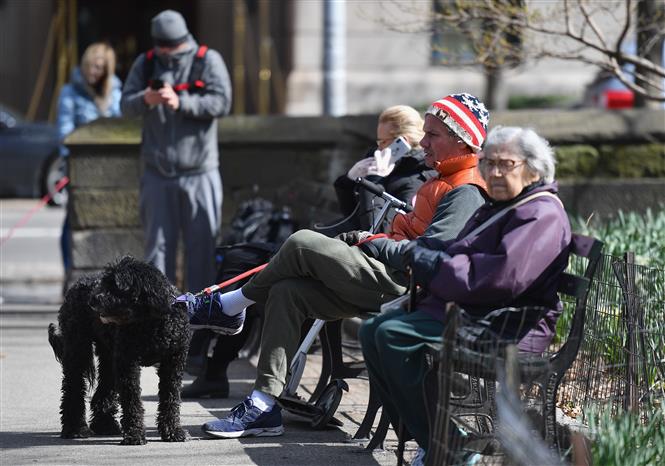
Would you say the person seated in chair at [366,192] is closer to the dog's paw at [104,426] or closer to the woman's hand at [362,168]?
the woman's hand at [362,168]

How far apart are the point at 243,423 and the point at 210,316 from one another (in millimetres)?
538

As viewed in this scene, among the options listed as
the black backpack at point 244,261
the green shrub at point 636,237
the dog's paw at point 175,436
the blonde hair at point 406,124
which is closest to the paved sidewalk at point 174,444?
the dog's paw at point 175,436

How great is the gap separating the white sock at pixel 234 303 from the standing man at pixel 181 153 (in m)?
2.69

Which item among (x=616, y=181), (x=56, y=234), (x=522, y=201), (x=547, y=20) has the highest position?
(x=547, y=20)

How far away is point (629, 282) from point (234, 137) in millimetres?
5461

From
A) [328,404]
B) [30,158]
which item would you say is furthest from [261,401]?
[30,158]

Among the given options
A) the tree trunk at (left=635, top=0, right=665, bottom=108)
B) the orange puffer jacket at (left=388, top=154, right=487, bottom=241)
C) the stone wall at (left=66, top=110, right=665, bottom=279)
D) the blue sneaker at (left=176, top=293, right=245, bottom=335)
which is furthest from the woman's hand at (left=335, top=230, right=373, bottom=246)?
the stone wall at (left=66, top=110, right=665, bottom=279)

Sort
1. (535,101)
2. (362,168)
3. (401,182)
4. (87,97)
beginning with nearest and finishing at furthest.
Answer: (401,182) → (362,168) → (87,97) → (535,101)

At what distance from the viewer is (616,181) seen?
968 cm

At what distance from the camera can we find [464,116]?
222 inches

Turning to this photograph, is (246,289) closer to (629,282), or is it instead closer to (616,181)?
(629,282)

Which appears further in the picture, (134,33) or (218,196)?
(134,33)

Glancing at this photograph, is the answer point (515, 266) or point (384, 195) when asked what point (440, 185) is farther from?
point (515, 266)

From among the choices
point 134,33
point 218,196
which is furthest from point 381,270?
point 134,33
